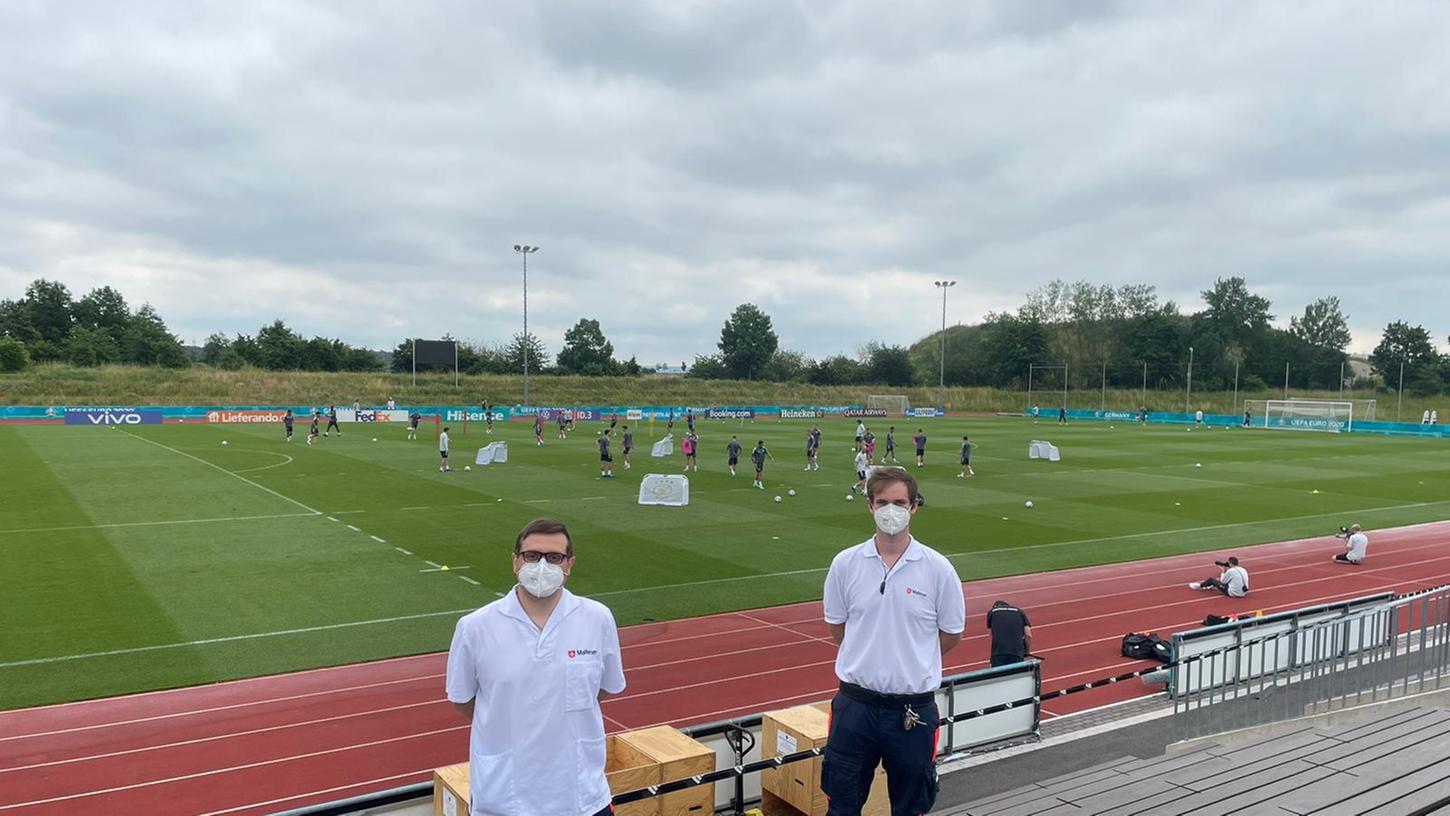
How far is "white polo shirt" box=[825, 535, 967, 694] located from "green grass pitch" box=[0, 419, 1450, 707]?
29.7 ft

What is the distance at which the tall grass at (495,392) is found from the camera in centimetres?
6919

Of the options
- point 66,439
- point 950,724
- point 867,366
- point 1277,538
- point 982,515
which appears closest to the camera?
point 950,724

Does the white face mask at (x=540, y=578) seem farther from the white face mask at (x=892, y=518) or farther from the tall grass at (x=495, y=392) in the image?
the tall grass at (x=495, y=392)

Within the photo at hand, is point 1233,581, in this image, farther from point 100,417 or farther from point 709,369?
point 709,369

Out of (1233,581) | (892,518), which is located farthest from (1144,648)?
(892,518)

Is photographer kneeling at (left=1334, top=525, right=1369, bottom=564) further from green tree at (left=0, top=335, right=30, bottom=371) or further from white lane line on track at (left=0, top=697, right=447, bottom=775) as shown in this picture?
green tree at (left=0, top=335, right=30, bottom=371)

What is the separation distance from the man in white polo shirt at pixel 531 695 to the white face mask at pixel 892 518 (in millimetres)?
1623

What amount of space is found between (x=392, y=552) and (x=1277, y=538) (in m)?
19.8

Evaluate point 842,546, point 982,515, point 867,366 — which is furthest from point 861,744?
point 867,366

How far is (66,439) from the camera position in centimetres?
4319

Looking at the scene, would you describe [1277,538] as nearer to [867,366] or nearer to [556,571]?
[556,571]

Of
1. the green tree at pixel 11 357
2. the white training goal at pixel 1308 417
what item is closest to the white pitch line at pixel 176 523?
the green tree at pixel 11 357

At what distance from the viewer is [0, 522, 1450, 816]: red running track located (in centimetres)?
809

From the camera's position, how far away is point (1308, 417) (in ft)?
233
